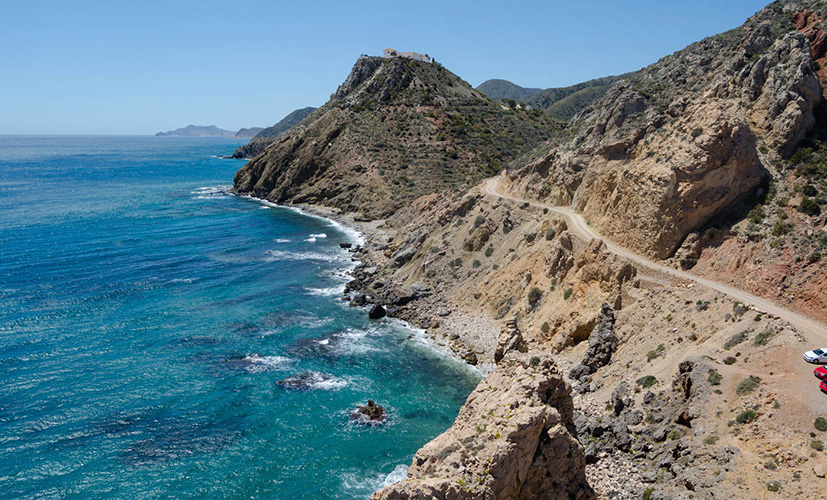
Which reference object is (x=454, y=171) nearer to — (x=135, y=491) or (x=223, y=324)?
(x=223, y=324)

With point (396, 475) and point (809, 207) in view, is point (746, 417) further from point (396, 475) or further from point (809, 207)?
point (809, 207)

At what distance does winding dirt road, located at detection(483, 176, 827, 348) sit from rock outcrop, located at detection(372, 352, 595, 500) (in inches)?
555

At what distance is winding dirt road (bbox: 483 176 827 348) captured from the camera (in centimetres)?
2528

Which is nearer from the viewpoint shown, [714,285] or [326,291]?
[714,285]

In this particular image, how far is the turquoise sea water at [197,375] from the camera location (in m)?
27.4

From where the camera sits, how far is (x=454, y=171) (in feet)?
307

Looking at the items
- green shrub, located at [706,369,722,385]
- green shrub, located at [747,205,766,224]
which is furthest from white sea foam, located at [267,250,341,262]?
green shrub, located at [706,369,722,385]

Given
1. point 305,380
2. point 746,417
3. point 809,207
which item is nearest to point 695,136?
point 809,207

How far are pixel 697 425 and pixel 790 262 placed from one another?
541 inches

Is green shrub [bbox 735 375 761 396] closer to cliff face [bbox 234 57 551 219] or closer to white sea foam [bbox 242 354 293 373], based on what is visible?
white sea foam [bbox 242 354 293 373]

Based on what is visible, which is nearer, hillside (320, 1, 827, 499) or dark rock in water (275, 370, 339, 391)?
hillside (320, 1, 827, 499)

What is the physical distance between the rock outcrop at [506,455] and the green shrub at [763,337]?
463 inches

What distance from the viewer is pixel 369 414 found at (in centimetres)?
3266

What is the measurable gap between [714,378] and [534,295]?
18164 millimetres
